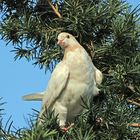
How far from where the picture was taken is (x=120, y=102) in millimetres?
1461

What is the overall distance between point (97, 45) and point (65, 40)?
11 centimetres

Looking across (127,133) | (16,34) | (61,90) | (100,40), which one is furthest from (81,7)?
(127,133)

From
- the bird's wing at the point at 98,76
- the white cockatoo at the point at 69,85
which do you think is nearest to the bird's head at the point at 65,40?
the white cockatoo at the point at 69,85

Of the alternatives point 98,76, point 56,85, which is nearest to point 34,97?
point 56,85

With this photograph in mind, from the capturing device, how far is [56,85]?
1942 millimetres

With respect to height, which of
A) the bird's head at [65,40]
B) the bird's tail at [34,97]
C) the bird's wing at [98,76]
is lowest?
the bird's tail at [34,97]

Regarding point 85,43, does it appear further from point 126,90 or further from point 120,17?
point 126,90

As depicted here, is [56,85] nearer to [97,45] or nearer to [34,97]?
[34,97]

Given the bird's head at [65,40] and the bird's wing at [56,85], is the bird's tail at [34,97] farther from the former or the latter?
the bird's head at [65,40]

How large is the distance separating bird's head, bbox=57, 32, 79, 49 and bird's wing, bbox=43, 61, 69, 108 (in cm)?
8

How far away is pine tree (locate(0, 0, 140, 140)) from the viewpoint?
4.63 ft

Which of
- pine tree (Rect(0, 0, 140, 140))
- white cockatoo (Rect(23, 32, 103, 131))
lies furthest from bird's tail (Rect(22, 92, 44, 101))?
pine tree (Rect(0, 0, 140, 140))

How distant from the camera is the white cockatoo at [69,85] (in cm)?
186

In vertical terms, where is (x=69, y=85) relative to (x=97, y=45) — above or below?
below
